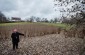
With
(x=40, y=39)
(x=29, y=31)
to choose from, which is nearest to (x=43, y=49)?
(x=40, y=39)

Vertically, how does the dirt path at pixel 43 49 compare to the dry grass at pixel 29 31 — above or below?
below

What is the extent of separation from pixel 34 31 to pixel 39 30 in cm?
137

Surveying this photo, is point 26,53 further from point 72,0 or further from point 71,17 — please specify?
point 72,0

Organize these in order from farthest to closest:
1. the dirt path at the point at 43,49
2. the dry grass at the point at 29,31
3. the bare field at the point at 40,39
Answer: the dry grass at the point at 29,31 → the bare field at the point at 40,39 → the dirt path at the point at 43,49

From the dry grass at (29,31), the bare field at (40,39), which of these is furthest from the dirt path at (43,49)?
the dry grass at (29,31)

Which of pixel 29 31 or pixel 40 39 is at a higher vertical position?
pixel 29 31

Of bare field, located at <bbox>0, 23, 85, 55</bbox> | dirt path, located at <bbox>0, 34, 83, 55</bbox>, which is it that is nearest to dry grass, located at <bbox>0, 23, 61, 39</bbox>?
bare field, located at <bbox>0, 23, 85, 55</bbox>

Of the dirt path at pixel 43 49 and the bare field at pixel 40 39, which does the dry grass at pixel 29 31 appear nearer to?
the bare field at pixel 40 39

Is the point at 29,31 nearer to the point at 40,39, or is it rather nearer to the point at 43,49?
the point at 40,39

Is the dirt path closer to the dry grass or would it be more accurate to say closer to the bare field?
the bare field

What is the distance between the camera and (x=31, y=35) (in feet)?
81.0

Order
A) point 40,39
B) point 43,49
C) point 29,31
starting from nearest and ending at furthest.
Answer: point 43,49 → point 40,39 → point 29,31

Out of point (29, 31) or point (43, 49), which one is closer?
point (43, 49)

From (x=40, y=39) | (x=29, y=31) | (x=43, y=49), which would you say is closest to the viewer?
(x=43, y=49)
